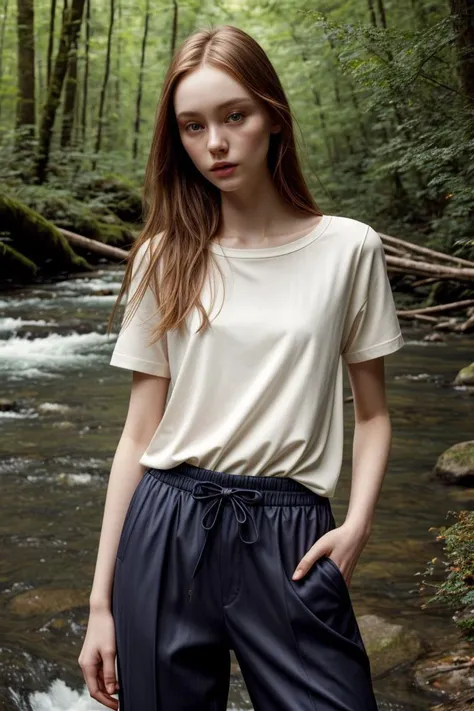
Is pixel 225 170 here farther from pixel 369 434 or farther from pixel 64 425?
pixel 64 425

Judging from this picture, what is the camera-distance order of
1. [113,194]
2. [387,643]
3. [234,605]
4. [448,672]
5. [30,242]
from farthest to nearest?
1. [113,194]
2. [30,242]
3. [387,643]
4. [448,672]
5. [234,605]

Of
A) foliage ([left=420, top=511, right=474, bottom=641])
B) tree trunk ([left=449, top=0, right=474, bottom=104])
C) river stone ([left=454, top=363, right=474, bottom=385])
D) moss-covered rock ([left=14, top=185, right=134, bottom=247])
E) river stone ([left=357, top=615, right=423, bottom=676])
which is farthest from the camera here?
moss-covered rock ([left=14, top=185, right=134, bottom=247])

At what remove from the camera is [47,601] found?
463cm

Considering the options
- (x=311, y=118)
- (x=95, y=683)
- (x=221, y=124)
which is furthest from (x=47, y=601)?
(x=311, y=118)

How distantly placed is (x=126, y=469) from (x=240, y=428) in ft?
1.00

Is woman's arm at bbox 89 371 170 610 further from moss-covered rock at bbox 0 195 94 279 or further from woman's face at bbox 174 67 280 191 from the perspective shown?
moss-covered rock at bbox 0 195 94 279

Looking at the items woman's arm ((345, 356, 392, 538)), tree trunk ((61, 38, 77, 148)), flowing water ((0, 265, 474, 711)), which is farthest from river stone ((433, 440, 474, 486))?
tree trunk ((61, 38, 77, 148))

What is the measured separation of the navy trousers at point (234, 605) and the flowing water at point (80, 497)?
7.20 feet

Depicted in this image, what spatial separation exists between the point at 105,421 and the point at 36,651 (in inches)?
166

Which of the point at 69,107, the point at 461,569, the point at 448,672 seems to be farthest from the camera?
the point at 69,107

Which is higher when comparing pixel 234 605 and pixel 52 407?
pixel 234 605

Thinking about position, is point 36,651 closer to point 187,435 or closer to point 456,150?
point 187,435

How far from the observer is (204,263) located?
1780 millimetres

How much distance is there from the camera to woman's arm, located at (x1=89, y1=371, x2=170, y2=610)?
1.73m
